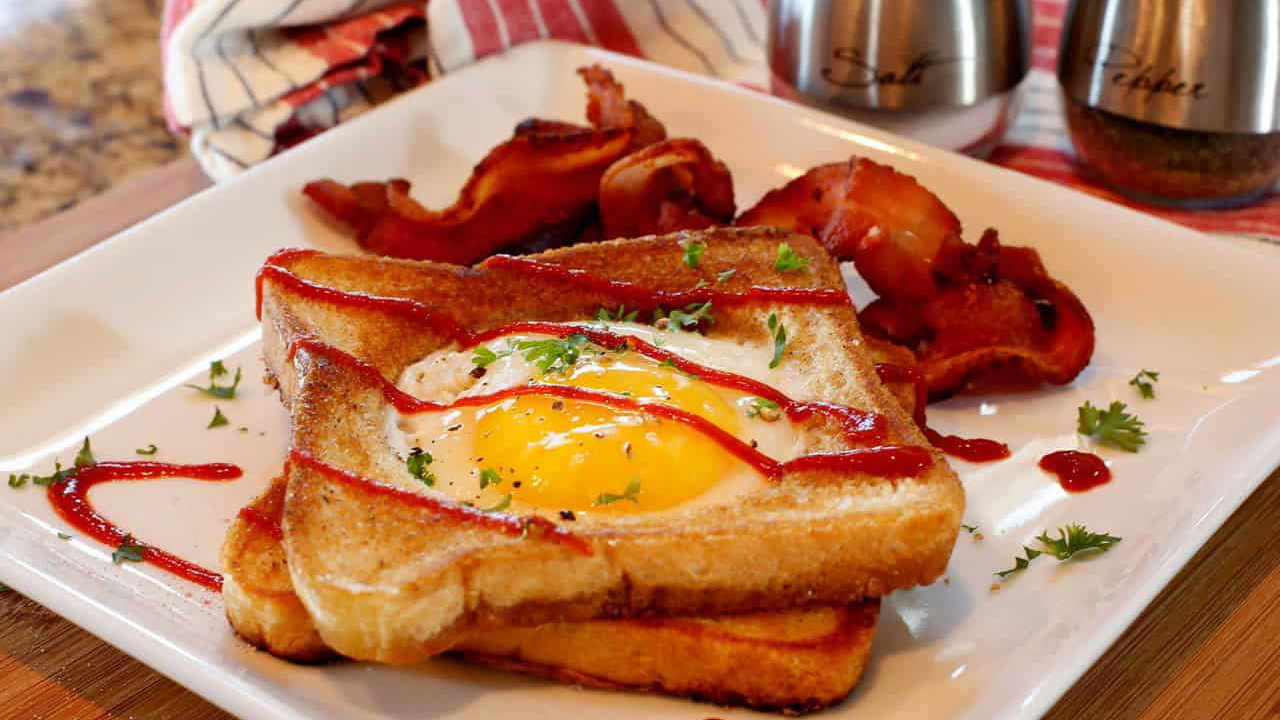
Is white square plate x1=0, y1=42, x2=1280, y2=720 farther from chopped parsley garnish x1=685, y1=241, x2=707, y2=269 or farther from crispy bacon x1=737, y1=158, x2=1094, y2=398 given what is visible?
chopped parsley garnish x1=685, y1=241, x2=707, y2=269

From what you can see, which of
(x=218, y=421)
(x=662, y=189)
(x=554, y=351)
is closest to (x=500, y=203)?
(x=662, y=189)

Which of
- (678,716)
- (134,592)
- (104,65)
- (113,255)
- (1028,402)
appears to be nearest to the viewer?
(678,716)

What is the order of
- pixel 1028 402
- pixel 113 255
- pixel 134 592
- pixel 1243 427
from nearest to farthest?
pixel 134 592, pixel 1243 427, pixel 1028 402, pixel 113 255

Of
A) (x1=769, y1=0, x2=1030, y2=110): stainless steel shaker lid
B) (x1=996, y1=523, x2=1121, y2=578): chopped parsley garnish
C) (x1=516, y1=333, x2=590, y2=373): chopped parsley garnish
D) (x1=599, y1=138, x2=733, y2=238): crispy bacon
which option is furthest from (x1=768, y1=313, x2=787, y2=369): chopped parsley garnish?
(x1=769, y1=0, x2=1030, y2=110): stainless steel shaker lid

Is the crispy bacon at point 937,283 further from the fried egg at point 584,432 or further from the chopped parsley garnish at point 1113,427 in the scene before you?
the fried egg at point 584,432

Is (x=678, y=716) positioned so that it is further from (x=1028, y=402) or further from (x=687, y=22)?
(x=687, y=22)

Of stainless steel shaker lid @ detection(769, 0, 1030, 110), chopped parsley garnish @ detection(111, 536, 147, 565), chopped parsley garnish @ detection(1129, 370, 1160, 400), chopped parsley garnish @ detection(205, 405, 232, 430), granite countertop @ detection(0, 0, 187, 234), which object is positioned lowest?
granite countertop @ detection(0, 0, 187, 234)

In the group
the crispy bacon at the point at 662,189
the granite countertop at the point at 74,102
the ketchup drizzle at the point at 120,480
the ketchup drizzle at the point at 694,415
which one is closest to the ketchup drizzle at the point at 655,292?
the ketchup drizzle at the point at 694,415

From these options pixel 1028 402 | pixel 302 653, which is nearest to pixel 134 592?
pixel 302 653

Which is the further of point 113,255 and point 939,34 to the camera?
point 939,34
